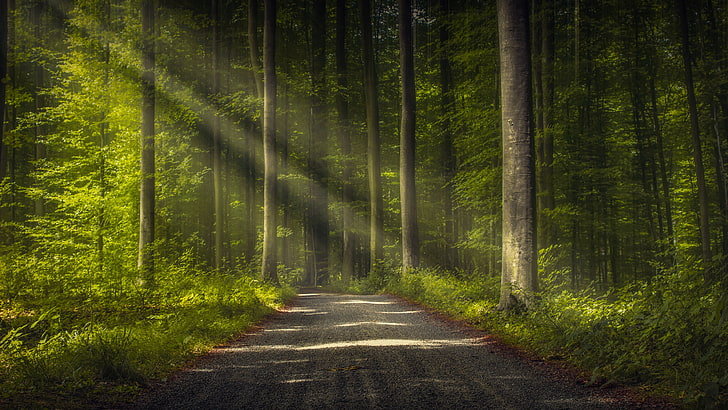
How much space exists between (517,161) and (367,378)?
553 centimetres

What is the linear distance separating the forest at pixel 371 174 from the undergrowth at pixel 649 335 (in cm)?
3

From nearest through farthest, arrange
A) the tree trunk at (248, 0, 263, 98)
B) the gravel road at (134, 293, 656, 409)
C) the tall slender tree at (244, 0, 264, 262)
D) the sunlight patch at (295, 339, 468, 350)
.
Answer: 1. the gravel road at (134, 293, 656, 409)
2. the sunlight patch at (295, 339, 468, 350)
3. the tree trunk at (248, 0, 263, 98)
4. the tall slender tree at (244, 0, 264, 262)

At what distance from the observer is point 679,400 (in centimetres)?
427

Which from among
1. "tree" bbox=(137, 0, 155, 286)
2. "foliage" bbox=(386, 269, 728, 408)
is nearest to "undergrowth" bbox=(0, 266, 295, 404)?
"tree" bbox=(137, 0, 155, 286)

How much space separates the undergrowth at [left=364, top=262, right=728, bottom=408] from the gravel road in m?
0.52

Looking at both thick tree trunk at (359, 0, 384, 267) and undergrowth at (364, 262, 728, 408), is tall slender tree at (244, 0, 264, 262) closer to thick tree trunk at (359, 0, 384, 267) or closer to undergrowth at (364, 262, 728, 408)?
thick tree trunk at (359, 0, 384, 267)

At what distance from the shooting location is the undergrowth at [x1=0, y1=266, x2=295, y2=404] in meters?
5.04

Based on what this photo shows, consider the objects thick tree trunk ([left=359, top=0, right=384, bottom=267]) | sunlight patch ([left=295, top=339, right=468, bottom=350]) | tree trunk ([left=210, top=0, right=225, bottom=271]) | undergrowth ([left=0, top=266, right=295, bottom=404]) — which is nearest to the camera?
undergrowth ([left=0, top=266, right=295, bottom=404])

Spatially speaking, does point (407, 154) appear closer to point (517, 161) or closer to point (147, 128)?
point (147, 128)

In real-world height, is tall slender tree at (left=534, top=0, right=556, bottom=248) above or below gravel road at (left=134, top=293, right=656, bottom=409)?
above

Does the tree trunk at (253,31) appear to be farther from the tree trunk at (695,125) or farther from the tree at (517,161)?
the tree trunk at (695,125)

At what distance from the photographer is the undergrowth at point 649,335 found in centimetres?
437

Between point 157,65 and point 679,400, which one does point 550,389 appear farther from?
point 157,65

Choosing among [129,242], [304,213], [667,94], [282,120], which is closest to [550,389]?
[129,242]
